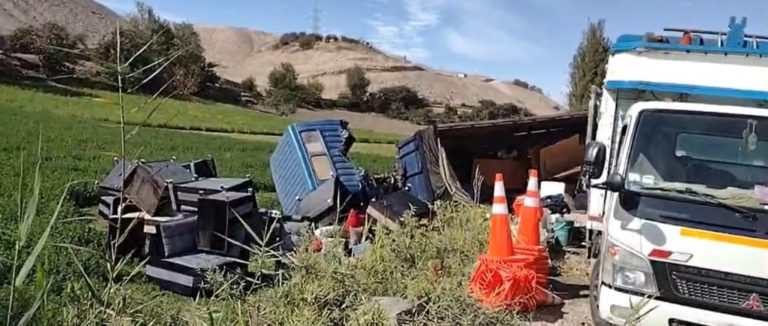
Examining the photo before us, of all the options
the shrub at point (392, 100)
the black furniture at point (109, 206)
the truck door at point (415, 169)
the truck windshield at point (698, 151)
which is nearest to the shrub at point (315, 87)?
the shrub at point (392, 100)

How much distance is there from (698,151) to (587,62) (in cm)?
2342

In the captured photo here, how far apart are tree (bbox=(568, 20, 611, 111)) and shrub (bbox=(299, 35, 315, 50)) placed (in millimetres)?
53106

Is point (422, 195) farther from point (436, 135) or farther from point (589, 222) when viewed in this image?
point (589, 222)

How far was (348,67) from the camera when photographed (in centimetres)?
6469

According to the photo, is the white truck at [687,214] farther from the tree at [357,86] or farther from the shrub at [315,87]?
the tree at [357,86]

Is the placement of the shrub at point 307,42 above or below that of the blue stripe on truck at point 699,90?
above

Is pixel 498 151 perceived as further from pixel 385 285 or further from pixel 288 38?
pixel 288 38

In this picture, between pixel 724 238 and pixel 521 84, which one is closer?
pixel 724 238

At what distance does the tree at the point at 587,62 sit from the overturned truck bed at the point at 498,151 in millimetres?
14891

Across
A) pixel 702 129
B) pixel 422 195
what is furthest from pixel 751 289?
pixel 422 195

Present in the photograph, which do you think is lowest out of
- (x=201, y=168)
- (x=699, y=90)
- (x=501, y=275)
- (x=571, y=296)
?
(x=571, y=296)

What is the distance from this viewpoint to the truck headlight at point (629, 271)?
4.77 m

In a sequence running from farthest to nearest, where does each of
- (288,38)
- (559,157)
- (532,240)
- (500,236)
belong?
(288,38) → (559,157) → (532,240) → (500,236)

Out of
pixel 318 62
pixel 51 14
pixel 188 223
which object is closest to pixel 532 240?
pixel 188 223
